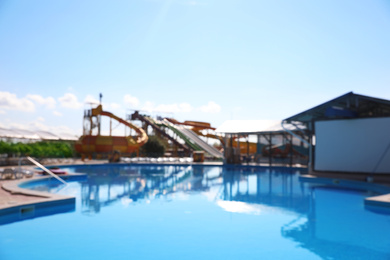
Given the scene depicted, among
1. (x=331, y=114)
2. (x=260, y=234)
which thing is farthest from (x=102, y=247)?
(x=331, y=114)

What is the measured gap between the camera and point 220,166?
23672 millimetres

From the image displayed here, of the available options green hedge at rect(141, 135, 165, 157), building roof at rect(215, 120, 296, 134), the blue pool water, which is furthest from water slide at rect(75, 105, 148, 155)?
the blue pool water

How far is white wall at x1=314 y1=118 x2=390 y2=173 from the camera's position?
13820 mm

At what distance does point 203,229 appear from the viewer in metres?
6.89

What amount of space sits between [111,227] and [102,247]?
1.32 meters

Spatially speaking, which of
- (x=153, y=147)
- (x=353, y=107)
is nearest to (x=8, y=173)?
(x=353, y=107)

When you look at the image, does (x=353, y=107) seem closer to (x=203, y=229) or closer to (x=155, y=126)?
(x=203, y=229)

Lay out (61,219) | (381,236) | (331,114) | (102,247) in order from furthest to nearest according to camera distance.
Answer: (331,114)
(61,219)
(381,236)
(102,247)

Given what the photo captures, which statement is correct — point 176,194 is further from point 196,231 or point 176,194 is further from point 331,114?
point 331,114

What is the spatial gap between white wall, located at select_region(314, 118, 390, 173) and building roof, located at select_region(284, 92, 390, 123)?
1.40ft

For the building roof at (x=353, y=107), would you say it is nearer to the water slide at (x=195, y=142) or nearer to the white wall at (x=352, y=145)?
the white wall at (x=352, y=145)

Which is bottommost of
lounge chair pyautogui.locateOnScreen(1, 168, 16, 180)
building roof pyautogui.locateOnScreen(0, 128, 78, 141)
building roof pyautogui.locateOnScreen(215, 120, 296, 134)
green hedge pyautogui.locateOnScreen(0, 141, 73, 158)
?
lounge chair pyautogui.locateOnScreen(1, 168, 16, 180)

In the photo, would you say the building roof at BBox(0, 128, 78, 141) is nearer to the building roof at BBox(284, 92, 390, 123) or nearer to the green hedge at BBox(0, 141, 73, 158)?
the green hedge at BBox(0, 141, 73, 158)

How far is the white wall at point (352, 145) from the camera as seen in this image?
544 inches
